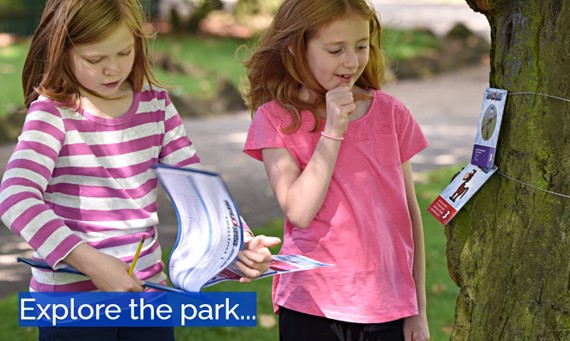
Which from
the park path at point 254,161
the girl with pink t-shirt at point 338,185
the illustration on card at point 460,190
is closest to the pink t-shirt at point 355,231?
the girl with pink t-shirt at point 338,185

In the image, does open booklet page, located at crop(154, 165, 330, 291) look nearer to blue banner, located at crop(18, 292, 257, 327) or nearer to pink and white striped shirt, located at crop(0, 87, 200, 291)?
blue banner, located at crop(18, 292, 257, 327)

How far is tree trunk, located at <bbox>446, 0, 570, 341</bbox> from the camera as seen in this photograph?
8.03ft

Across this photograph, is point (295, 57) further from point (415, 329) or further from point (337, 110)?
point (415, 329)

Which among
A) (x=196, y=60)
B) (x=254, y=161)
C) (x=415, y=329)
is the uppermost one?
(x=415, y=329)

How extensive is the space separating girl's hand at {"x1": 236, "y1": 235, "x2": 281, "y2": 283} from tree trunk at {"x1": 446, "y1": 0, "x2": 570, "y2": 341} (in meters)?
0.64

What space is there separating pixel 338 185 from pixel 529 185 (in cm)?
51

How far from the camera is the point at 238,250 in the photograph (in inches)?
87.8

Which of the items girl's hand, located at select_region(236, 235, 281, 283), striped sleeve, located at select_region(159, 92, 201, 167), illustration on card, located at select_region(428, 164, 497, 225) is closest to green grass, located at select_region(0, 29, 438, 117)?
striped sleeve, located at select_region(159, 92, 201, 167)

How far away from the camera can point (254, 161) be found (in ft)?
28.5

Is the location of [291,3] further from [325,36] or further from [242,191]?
[242,191]

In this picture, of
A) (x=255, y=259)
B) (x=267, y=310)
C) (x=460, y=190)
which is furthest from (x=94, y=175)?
(x=267, y=310)

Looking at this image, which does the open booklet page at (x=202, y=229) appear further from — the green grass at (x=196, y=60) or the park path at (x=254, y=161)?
the green grass at (x=196, y=60)

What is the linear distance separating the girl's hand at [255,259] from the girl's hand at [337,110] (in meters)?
0.36

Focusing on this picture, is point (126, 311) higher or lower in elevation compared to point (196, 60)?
higher
